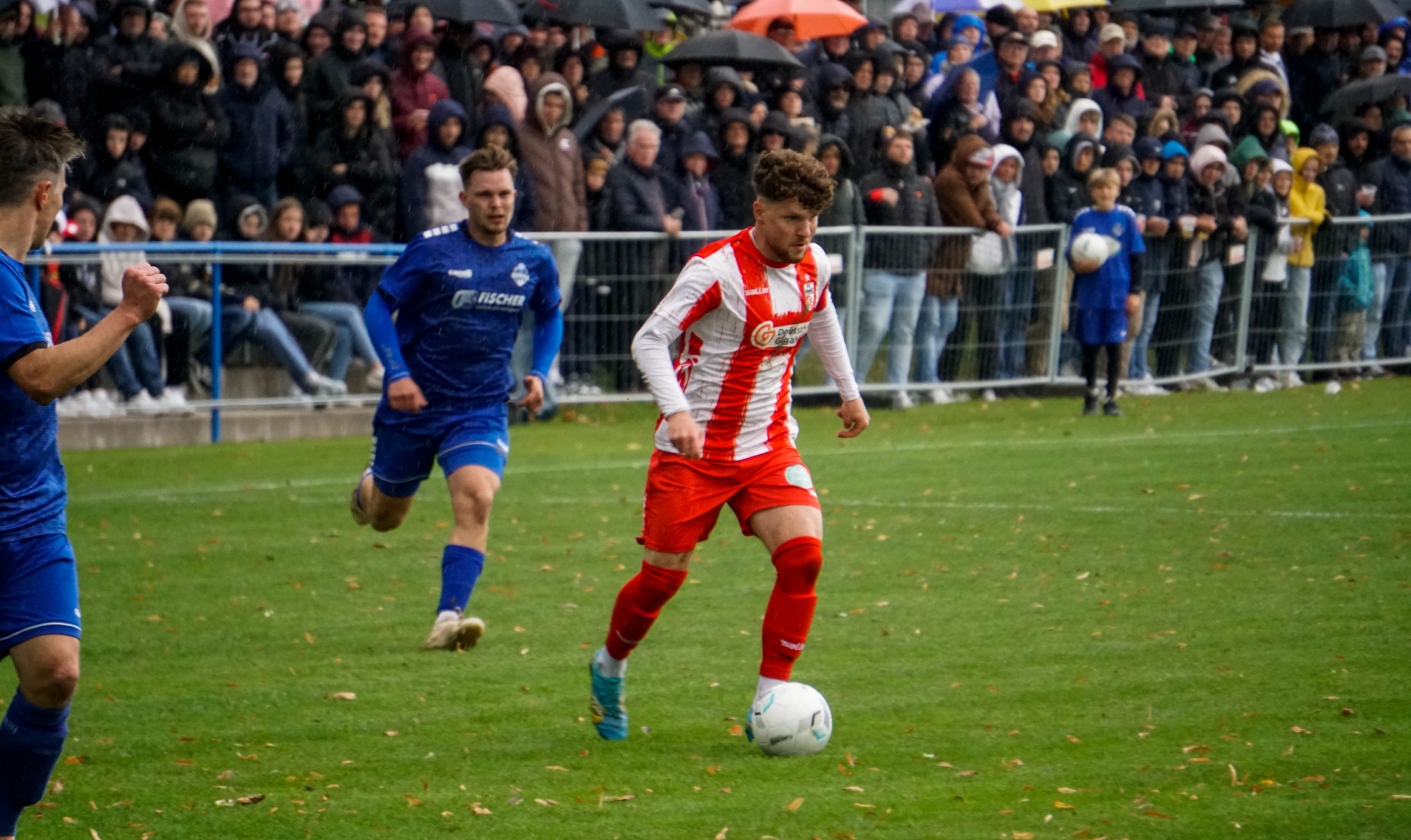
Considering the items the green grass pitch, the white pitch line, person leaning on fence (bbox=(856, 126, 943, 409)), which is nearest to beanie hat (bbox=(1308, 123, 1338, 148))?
person leaning on fence (bbox=(856, 126, 943, 409))

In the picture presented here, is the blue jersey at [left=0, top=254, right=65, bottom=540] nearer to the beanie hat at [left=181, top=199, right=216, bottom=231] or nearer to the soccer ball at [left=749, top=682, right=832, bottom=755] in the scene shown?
the soccer ball at [left=749, top=682, right=832, bottom=755]

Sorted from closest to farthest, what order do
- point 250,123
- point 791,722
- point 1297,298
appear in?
point 791,722 → point 250,123 → point 1297,298

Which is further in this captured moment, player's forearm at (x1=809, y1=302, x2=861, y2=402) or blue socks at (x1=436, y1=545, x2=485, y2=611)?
blue socks at (x1=436, y1=545, x2=485, y2=611)

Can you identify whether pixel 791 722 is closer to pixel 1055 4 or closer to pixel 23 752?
pixel 23 752

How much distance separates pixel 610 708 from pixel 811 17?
1317cm

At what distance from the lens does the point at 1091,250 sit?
51.1 ft

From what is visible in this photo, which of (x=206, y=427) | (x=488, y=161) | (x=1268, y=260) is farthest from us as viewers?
(x=1268, y=260)

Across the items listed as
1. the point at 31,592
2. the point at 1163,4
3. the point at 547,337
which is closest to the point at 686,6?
the point at 1163,4

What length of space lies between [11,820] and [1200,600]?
539 cm

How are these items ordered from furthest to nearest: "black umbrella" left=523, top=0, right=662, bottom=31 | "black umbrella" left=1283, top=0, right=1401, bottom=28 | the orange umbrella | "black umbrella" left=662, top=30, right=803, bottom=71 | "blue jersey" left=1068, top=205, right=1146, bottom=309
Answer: "black umbrella" left=1283, top=0, right=1401, bottom=28 → the orange umbrella → "black umbrella" left=662, top=30, right=803, bottom=71 → "black umbrella" left=523, top=0, right=662, bottom=31 → "blue jersey" left=1068, top=205, right=1146, bottom=309

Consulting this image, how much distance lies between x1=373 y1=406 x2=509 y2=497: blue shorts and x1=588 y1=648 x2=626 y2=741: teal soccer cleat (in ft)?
6.50

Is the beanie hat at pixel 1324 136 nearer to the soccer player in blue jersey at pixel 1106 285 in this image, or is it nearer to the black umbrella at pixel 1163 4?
the black umbrella at pixel 1163 4

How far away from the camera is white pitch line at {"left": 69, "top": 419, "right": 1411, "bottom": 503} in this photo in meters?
12.3

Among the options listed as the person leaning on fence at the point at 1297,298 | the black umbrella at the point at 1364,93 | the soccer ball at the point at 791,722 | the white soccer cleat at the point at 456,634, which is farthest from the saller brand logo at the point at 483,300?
the black umbrella at the point at 1364,93
